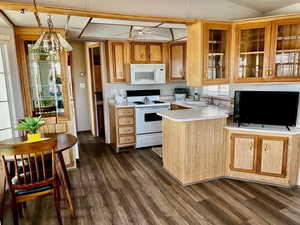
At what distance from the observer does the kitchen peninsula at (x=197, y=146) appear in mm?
2980

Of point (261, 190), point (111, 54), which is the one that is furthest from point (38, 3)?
point (261, 190)

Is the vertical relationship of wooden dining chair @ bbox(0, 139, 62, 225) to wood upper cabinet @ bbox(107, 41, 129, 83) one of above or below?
below

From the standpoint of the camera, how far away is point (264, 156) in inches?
118

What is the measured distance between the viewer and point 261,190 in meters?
2.94

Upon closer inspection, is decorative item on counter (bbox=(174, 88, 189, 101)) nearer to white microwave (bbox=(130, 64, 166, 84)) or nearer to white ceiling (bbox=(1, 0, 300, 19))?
white microwave (bbox=(130, 64, 166, 84))

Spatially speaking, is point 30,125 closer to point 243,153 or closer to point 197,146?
point 197,146

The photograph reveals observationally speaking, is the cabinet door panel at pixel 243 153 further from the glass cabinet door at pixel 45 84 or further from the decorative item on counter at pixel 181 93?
the glass cabinet door at pixel 45 84

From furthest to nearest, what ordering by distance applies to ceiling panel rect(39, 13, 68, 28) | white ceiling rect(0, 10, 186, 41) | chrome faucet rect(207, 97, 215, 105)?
chrome faucet rect(207, 97, 215, 105) → white ceiling rect(0, 10, 186, 41) → ceiling panel rect(39, 13, 68, 28)

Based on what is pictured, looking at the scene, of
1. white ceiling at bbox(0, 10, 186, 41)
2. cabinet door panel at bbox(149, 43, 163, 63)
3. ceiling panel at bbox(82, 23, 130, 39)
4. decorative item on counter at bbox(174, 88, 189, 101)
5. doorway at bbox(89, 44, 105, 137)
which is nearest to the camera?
white ceiling at bbox(0, 10, 186, 41)

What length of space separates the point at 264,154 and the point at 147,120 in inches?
92.5

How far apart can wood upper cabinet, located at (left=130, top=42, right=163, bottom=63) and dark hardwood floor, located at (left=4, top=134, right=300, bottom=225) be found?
2420mm

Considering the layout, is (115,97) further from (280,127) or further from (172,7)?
(280,127)

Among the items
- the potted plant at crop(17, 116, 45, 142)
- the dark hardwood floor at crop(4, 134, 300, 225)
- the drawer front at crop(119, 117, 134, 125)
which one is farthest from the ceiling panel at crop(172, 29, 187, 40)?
the potted plant at crop(17, 116, 45, 142)

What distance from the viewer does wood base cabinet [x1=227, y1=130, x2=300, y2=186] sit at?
2.89m
